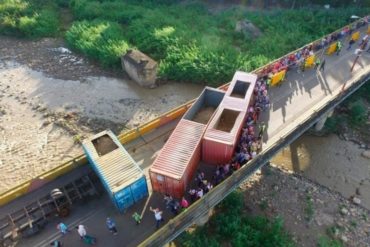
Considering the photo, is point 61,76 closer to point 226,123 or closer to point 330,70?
point 226,123

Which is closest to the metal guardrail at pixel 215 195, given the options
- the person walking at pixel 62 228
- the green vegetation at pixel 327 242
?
the person walking at pixel 62 228

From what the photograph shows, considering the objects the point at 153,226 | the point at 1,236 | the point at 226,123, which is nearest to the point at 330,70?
the point at 226,123

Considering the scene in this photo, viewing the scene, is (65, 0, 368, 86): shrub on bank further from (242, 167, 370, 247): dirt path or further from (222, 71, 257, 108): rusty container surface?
(242, 167, 370, 247): dirt path

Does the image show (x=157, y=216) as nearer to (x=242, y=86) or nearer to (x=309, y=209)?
(x=242, y=86)

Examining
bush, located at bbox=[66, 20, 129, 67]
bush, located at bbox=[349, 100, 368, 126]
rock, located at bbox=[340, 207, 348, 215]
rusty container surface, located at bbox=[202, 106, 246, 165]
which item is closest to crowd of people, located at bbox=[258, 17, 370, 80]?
bush, located at bbox=[349, 100, 368, 126]

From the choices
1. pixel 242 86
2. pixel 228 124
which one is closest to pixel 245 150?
pixel 228 124
